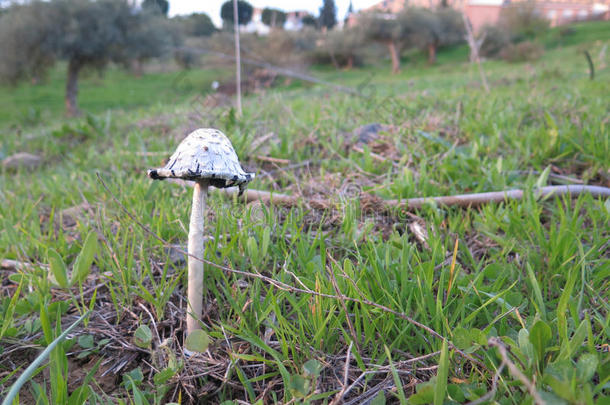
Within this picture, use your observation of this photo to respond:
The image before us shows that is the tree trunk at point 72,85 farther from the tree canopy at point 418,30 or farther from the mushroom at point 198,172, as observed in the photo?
the mushroom at point 198,172

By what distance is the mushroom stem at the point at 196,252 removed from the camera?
1349 millimetres

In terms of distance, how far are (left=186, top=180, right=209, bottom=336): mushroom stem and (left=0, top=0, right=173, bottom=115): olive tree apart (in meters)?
18.7

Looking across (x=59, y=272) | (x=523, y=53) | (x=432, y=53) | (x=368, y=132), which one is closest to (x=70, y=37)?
(x=368, y=132)

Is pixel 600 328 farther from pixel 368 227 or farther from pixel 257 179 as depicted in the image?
pixel 257 179

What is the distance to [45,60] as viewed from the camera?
54.0 feet

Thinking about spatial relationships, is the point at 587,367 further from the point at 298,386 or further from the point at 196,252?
the point at 196,252

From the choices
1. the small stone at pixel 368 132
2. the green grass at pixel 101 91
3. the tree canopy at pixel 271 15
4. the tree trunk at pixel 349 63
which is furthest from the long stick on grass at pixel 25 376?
the tree trunk at pixel 349 63

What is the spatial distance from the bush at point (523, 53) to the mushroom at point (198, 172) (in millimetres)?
25946

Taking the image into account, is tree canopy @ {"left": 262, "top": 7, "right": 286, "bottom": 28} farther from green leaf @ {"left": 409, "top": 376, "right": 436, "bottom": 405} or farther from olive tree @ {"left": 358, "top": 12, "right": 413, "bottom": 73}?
olive tree @ {"left": 358, "top": 12, "right": 413, "bottom": 73}

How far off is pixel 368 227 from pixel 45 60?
64.3 feet

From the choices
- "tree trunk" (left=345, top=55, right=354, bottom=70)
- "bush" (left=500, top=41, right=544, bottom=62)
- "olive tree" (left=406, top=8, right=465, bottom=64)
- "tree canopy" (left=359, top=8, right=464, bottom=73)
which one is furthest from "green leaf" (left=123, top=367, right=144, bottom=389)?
"olive tree" (left=406, top=8, right=465, bottom=64)

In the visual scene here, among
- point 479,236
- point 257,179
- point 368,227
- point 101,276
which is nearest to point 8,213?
point 101,276

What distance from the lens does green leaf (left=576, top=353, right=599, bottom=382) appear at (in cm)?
101

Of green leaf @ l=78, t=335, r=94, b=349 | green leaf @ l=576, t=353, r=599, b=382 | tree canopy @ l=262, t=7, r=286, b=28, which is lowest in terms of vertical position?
green leaf @ l=78, t=335, r=94, b=349
